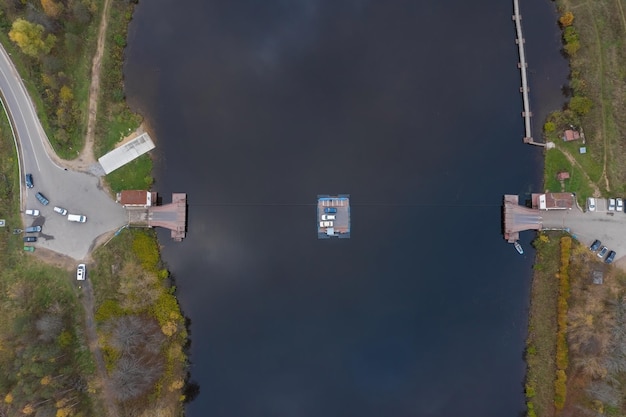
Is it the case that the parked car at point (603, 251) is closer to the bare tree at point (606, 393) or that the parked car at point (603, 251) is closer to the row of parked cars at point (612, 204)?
the row of parked cars at point (612, 204)

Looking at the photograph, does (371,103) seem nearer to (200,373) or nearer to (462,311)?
(462,311)

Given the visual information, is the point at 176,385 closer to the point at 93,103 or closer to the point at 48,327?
the point at 48,327

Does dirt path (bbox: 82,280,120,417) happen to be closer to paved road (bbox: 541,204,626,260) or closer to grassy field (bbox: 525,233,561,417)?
grassy field (bbox: 525,233,561,417)

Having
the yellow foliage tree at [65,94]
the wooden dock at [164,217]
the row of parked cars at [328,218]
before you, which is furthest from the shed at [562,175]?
the yellow foliage tree at [65,94]

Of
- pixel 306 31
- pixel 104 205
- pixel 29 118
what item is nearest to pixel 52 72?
pixel 29 118

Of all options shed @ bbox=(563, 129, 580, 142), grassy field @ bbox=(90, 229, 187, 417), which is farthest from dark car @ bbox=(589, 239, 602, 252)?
grassy field @ bbox=(90, 229, 187, 417)
